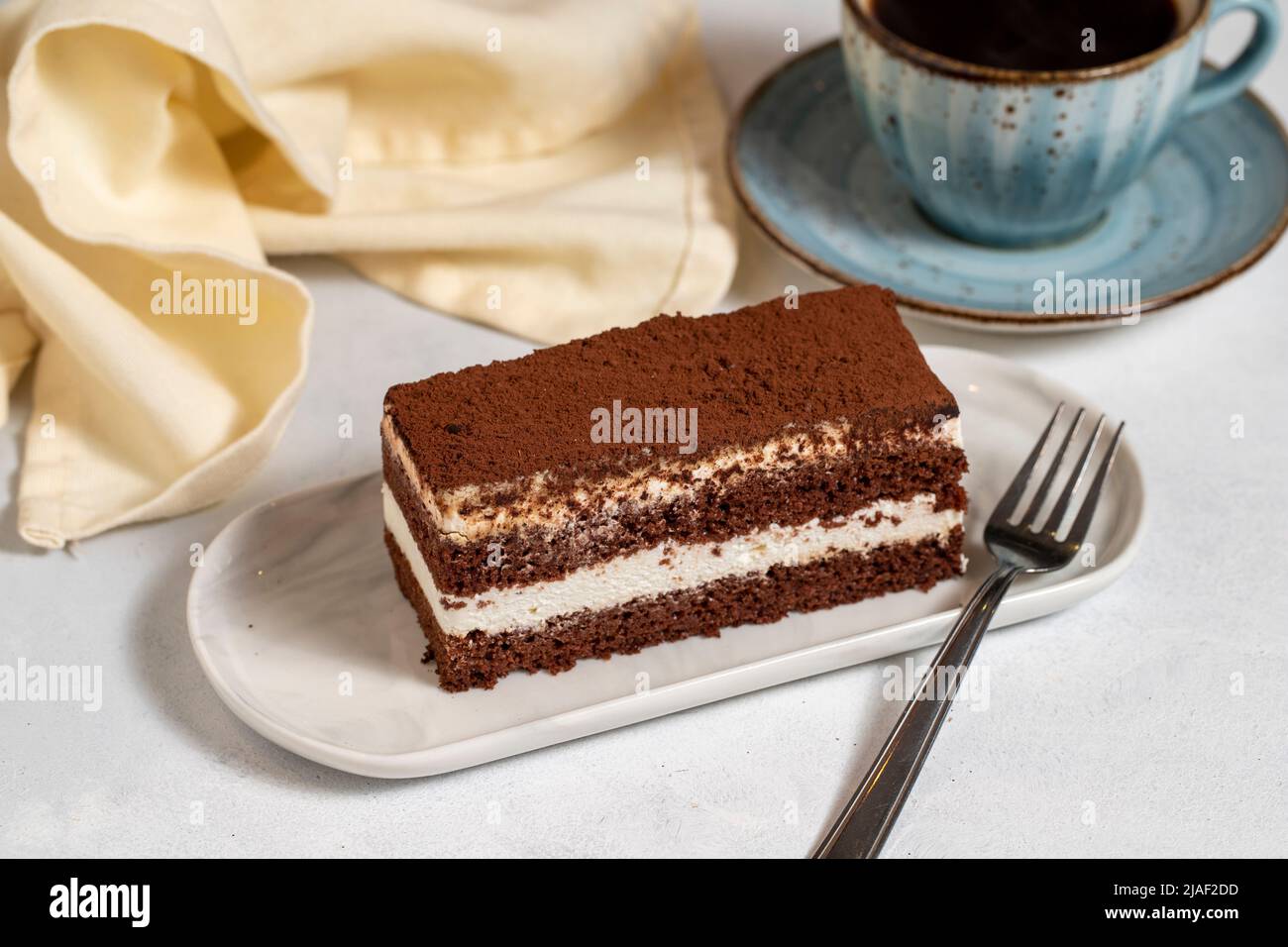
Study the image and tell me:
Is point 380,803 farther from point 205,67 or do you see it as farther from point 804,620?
point 205,67

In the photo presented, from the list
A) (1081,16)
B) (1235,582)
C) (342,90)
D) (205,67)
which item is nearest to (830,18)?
(1081,16)

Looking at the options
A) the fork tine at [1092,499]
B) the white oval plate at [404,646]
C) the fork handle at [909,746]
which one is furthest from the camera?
the fork tine at [1092,499]

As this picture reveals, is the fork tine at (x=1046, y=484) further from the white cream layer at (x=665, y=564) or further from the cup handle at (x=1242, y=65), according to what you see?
the cup handle at (x=1242, y=65)

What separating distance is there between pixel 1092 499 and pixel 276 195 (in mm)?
1425

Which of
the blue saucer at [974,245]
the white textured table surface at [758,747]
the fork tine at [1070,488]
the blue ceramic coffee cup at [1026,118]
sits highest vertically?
the blue ceramic coffee cup at [1026,118]

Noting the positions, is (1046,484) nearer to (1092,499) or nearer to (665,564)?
(1092,499)

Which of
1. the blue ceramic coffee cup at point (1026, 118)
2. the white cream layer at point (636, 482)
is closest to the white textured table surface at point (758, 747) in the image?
the white cream layer at point (636, 482)

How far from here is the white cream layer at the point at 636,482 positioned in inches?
72.5

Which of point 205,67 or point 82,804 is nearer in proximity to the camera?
point 82,804

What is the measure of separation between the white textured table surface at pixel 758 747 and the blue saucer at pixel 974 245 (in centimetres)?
35

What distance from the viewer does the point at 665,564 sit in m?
1.99

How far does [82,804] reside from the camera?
72.6 inches

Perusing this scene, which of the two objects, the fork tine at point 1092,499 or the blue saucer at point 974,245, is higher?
the blue saucer at point 974,245

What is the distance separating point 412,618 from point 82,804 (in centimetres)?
47
